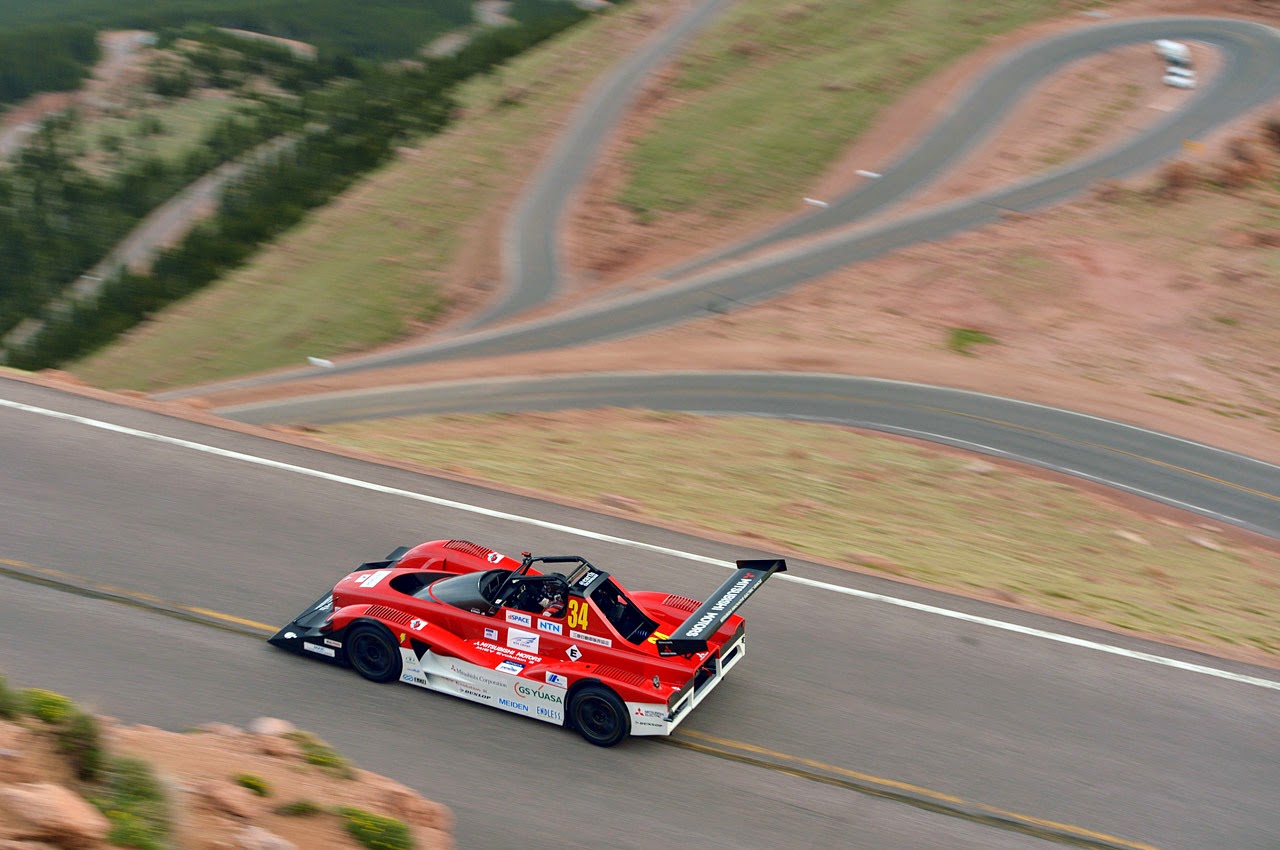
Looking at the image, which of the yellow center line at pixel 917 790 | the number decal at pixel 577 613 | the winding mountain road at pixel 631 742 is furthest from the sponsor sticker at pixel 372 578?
the yellow center line at pixel 917 790

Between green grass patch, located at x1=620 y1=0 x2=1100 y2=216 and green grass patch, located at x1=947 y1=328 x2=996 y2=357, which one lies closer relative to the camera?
green grass patch, located at x1=947 y1=328 x2=996 y2=357

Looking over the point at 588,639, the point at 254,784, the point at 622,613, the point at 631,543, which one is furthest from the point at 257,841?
the point at 631,543

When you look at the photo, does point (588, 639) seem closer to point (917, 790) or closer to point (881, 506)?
point (917, 790)

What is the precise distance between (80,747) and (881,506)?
14.8m

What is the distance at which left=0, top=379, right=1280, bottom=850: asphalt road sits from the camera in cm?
1167

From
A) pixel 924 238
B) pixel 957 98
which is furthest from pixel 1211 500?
pixel 957 98

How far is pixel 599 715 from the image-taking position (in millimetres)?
12234

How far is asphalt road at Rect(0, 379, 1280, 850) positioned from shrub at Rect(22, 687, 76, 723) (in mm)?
3695

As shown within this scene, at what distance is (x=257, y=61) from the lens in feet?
320

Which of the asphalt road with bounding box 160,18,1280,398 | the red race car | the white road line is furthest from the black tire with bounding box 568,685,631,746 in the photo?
the asphalt road with bounding box 160,18,1280,398

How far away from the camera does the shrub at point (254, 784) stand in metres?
9.35

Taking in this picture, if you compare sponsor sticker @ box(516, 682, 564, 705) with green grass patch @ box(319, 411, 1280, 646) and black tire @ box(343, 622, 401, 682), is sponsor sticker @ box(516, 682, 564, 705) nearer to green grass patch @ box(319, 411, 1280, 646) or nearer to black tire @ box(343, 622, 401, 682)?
black tire @ box(343, 622, 401, 682)

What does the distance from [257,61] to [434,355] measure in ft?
244

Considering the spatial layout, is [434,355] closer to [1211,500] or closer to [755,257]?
[755,257]
